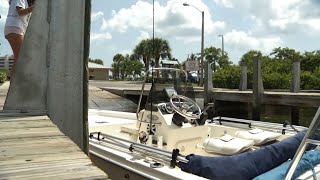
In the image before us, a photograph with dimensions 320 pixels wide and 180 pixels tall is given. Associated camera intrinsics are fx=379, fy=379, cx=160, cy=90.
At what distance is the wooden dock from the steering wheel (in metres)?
3.27

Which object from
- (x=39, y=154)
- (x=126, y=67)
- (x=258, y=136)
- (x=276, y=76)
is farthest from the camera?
(x=126, y=67)

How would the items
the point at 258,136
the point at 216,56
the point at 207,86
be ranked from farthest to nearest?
the point at 216,56 → the point at 207,86 → the point at 258,136

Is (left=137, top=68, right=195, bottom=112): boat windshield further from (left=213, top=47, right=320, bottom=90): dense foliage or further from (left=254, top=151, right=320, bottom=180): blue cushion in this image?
(left=213, top=47, right=320, bottom=90): dense foliage

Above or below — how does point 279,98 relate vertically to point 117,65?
below

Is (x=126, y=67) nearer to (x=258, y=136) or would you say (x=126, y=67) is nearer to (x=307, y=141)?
(x=258, y=136)

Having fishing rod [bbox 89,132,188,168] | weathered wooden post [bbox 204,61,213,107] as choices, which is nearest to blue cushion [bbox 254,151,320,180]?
fishing rod [bbox 89,132,188,168]

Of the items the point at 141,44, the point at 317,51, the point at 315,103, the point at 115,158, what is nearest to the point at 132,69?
the point at 141,44

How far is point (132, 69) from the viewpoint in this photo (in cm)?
7519

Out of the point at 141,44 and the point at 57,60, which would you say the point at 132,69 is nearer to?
the point at 141,44

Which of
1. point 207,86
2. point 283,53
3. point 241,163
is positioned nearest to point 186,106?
point 241,163

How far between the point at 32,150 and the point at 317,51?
43.5 m

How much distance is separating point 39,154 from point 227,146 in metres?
2.83

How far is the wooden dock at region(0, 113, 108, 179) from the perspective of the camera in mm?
1758

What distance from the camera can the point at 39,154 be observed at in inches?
82.0
